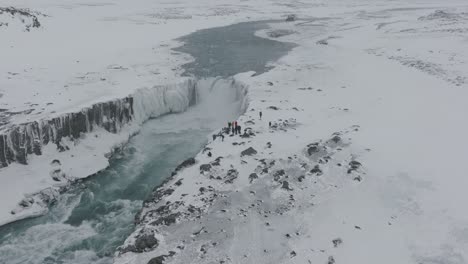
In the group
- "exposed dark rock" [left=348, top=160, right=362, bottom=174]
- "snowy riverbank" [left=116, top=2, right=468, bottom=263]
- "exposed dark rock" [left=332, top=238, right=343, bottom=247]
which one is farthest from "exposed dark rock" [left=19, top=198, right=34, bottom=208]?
"exposed dark rock" [left=348, top=160, right=362, bottom=174]

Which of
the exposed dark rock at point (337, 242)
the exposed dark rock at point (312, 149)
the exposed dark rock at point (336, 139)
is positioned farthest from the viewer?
the exposed dark rock at point (336, 139)

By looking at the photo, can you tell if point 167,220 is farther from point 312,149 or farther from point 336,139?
point 336,139

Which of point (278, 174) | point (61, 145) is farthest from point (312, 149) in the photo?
point (61, 145)

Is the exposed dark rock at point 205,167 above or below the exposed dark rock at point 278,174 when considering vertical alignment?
above

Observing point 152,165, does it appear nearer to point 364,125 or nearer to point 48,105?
point 48,105

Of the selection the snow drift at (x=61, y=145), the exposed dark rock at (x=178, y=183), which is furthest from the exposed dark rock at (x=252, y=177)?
the snow drift at (x=61, y=145)

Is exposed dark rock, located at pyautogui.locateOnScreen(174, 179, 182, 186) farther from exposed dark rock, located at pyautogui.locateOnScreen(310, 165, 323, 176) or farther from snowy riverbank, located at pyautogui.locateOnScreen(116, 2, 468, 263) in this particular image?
exposed dark rock, located at pyautogui.locateOnScreen(310, 165, 323, 176)

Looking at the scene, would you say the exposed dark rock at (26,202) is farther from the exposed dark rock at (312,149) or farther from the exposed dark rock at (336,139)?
the exposed dark rock at (336,139)
